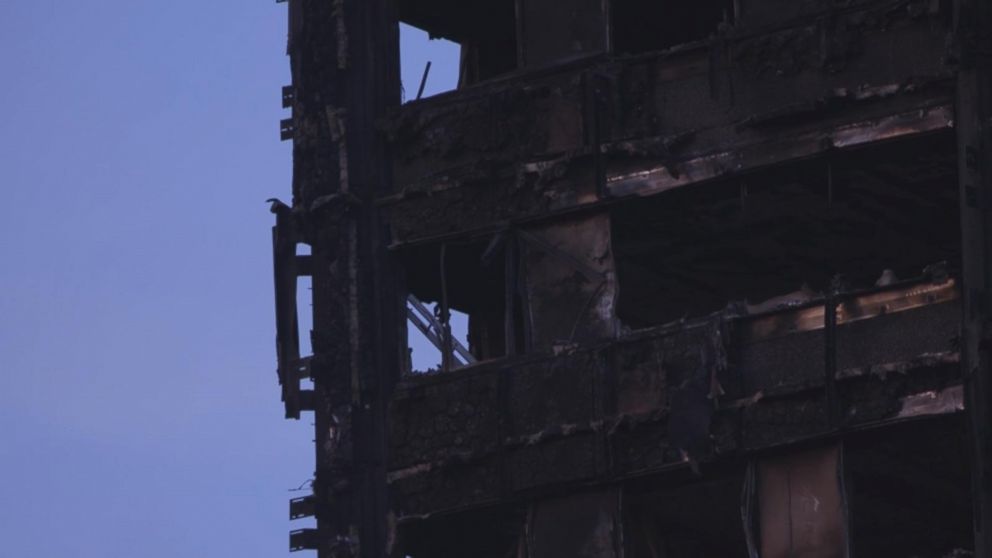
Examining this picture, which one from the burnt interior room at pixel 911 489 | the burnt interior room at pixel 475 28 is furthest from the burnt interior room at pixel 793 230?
the burnt interior room at pixel 475 28

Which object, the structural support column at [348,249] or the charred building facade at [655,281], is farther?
the structural support column at [348,249]

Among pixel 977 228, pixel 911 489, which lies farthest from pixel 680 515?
pixel 977 228

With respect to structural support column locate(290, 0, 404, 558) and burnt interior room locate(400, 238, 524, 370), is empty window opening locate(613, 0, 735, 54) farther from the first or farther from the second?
burnt interior room locate(400, 238, 524, 370)

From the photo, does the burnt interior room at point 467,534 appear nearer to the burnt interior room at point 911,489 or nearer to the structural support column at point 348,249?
the structural support column at point 348,249

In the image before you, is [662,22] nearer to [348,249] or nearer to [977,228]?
[348,249]

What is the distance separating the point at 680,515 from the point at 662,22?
7.50 m

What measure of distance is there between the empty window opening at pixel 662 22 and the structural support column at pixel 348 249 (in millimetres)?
3145

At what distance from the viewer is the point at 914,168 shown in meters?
39.9

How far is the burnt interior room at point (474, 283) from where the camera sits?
139 feet

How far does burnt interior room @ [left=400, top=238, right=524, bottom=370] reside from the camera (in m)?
42.3

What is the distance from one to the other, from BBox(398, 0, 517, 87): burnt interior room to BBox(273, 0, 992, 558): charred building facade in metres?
0.79

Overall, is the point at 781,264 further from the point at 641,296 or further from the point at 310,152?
the point at 310,152

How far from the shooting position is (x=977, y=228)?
38.5 m

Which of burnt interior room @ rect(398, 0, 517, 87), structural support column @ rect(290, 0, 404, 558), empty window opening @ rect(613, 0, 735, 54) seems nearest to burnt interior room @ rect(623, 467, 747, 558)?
structural support column @ rect(290, 0, 404, 558)
